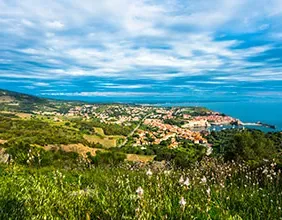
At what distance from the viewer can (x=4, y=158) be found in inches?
433

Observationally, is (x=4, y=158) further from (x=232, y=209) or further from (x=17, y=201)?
(x=232, y=209)

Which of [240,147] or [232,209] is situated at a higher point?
[232,209]

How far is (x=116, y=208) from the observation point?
3.56 m

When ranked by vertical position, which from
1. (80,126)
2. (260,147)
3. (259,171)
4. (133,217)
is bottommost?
(80,126)

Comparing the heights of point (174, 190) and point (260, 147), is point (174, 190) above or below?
above

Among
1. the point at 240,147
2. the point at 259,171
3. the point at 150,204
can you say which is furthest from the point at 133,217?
the point at 240,147

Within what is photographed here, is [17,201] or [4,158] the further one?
[4,158]

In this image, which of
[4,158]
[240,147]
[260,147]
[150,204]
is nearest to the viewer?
[150,204]

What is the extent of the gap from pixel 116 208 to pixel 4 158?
865cm

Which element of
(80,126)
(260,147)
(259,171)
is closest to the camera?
(259,171)

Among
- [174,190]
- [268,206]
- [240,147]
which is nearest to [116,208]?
[174,190]

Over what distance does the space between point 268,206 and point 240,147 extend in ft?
65.0

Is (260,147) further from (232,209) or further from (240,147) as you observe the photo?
(232,209)

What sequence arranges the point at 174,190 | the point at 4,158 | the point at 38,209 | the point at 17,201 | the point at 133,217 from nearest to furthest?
1. the point at 133,217
2. the point at 38,209
3. the point at 17,201
4. the point at 174,190
5. the point at 4,158
